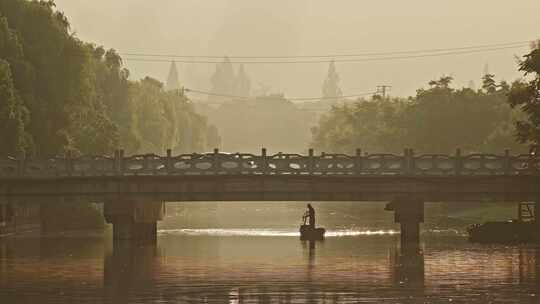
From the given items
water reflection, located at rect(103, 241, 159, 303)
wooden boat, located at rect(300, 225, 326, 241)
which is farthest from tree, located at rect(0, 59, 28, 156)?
wooden boat, located at rect(300, 225, 326, 241)

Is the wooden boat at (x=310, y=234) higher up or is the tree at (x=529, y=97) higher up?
the tree at (x=529, y=97)

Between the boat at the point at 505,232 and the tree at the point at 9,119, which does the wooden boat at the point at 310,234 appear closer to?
the boat at the point at 505,232

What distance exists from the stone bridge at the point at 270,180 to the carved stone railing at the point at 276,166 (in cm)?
6

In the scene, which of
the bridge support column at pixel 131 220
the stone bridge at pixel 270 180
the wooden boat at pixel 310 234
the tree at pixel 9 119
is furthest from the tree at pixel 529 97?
the tree at pixel 9 119

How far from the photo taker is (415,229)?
252ft

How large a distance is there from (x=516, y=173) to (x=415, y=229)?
682 cm

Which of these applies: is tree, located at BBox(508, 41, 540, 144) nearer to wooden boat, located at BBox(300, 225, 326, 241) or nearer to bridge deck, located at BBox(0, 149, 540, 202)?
bridge deck, located at BBox(0, 149, 540, 202)

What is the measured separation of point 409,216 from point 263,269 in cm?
1874

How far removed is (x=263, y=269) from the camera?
6031 centimetres

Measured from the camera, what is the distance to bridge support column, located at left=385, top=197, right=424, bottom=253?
7644 centimetres

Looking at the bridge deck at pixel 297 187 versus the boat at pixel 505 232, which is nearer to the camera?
the bridge deck at pixel 297 187

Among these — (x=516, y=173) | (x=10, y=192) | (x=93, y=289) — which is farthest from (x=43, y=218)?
(x=93, y=289)

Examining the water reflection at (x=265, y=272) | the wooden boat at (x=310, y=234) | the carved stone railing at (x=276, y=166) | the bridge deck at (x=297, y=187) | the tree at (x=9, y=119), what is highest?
the tree at (x=9, y=119)

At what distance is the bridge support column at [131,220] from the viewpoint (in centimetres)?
7656
